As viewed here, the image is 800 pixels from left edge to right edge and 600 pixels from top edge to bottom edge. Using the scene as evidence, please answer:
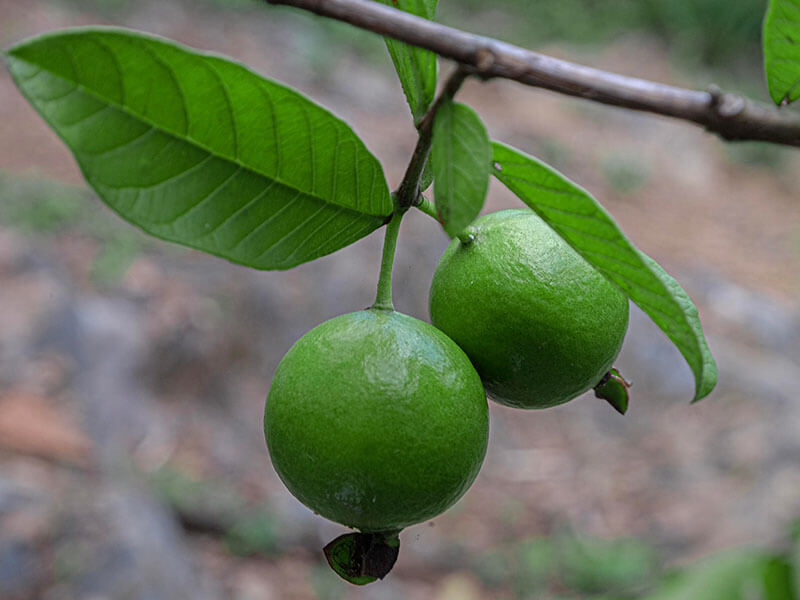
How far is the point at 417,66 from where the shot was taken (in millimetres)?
862

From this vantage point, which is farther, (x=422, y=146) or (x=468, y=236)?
(x=468, y=236)

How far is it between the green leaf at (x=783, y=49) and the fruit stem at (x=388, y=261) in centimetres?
45

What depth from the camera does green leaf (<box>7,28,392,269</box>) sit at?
2.44 feet

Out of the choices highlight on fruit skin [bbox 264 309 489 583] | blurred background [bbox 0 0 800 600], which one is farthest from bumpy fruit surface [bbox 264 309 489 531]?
blurred background [bbox 0 0 800 600]

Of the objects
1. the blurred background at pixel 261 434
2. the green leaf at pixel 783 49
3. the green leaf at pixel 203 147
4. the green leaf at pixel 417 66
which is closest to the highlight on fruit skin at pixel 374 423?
the green leaf at pixel 203 147

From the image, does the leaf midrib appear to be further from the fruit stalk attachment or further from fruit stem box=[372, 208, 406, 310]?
the fruit stalk attachment

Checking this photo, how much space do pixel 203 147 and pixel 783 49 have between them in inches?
25.5

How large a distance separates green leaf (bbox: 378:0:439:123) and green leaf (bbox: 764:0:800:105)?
1.23 feet

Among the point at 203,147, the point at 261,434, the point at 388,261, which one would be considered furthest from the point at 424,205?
the point at 261,434

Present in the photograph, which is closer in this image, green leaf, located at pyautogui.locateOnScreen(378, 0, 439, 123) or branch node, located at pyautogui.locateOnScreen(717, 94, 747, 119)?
branch node, located at pyautogui.locateOnScreen(717, 94, 747, 119)

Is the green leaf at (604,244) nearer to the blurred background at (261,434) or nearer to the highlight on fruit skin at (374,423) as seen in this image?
the highlight on fruit skin at (374,423)

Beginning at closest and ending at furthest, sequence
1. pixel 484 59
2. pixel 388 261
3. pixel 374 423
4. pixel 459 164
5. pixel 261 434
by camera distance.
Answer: pixel 484 59 < pixel 459 164 < pixel 374 423 < pixel 388 261 < pixel 261 434

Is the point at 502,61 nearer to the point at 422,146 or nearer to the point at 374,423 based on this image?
the point at 422,146

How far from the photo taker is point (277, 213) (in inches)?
36.4
